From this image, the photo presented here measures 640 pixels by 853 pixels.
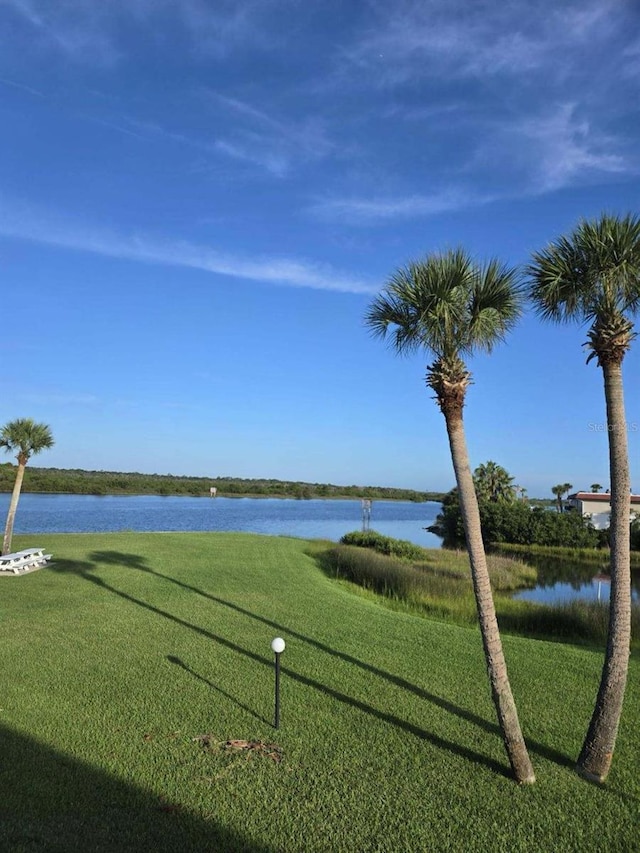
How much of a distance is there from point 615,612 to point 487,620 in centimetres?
124

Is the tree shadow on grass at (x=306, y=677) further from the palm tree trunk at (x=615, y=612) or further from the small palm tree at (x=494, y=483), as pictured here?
the small palm tree at (x=494, y=483)

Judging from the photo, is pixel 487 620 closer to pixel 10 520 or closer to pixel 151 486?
pixel 10 520

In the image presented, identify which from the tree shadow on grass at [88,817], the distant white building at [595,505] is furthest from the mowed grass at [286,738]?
the distant white building at [595,505]

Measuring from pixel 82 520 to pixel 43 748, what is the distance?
45465 mm

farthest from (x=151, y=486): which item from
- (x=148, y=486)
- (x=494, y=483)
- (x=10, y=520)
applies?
(x=10, y=520)

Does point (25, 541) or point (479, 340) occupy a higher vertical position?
point (479, 340)

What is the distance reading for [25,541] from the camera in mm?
23578


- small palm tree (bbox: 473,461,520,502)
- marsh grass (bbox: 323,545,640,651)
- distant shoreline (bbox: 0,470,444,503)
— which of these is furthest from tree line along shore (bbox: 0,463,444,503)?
marsh grass (bbox: 323,545,640,651)

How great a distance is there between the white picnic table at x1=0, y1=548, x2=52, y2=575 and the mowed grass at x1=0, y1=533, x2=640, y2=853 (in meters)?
3.76

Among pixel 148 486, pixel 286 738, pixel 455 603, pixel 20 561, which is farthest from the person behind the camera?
pixel 148 486

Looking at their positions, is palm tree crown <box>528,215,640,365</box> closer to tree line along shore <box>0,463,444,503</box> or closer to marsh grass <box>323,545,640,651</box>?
marsh grass <box>323,545,640,651</box>

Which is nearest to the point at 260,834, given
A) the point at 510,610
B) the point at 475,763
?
the point at 475,763

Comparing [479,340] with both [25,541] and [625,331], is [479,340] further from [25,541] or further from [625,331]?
[25,541]

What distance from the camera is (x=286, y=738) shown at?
21.0 feet
